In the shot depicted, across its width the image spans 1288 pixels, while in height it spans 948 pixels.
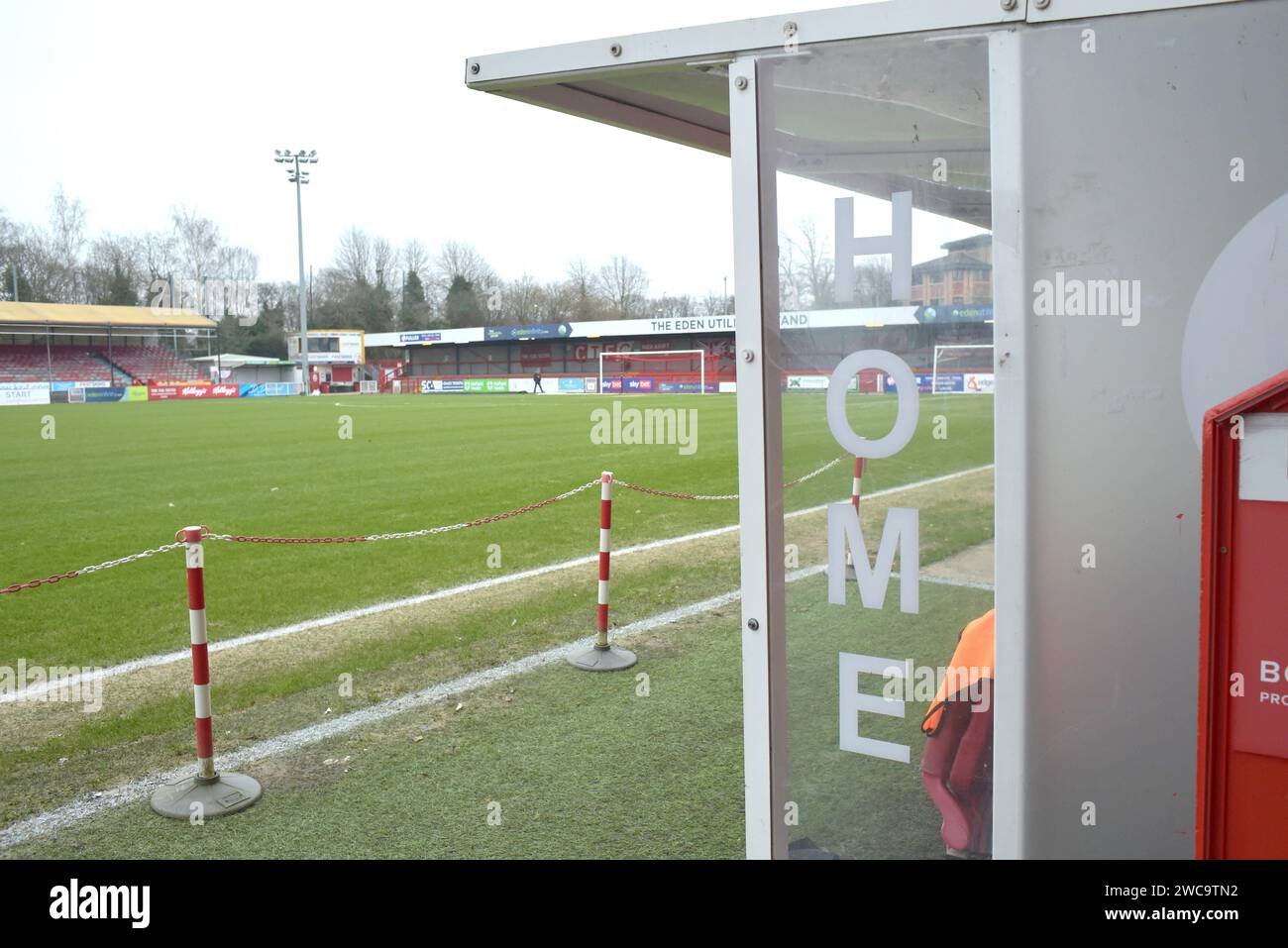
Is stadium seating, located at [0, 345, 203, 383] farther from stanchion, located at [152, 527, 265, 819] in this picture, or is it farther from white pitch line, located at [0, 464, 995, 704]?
stanchion, located at [152, 527, 265, 819]

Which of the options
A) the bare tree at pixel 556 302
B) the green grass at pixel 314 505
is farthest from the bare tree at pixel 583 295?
the green grass at pixel 314 505

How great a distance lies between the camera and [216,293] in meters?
90.9

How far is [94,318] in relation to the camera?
234ft

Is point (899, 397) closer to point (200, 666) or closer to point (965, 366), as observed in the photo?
point (965, 366)

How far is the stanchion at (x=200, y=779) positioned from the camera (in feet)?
14.9

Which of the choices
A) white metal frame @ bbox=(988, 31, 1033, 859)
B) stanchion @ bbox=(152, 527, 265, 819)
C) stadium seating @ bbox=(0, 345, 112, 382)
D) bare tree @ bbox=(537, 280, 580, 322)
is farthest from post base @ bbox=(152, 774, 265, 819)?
bare tree @ bbox=(537, 280, 580, 322)

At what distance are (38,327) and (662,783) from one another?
76866mm

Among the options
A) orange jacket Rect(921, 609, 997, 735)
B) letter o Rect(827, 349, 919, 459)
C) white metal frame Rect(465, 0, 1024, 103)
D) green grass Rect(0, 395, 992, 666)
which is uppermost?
white metal frame Rect(465, 0, 1024, 103)

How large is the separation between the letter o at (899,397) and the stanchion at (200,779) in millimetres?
3284

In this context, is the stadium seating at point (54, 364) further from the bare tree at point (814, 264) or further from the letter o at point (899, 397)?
the letter o at point (899, 397)

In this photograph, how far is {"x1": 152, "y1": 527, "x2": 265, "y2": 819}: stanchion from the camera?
4.54 meters

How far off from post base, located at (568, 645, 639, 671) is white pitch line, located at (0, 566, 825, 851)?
0.58ft

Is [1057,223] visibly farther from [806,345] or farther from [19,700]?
[19,700]
